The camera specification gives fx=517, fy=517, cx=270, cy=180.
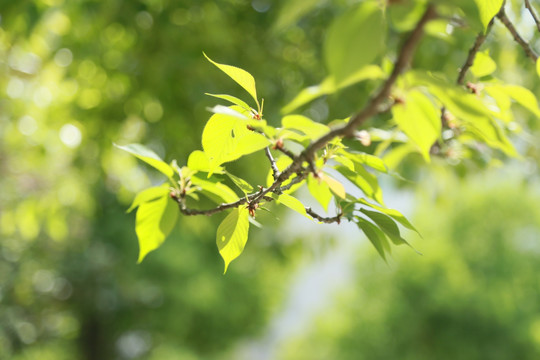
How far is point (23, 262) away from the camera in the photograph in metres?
5.49

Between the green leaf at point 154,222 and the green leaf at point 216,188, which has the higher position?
the green leaf at point 216,188

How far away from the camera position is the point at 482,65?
58 centimetres

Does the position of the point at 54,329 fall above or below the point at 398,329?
above

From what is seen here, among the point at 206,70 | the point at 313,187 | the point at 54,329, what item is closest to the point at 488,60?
the point at 313,187

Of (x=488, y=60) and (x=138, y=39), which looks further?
(x=138, y=39)

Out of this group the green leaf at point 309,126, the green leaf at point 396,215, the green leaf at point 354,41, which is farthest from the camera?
the green leaf at point 396,215

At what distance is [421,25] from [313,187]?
0.30 metres

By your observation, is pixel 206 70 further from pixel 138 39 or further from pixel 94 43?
pixel 94 43

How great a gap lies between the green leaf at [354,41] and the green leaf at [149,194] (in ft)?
1.16

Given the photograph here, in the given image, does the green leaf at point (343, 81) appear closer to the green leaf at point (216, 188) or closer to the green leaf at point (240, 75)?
the green leaf at point (240, 75)

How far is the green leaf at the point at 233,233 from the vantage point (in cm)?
53

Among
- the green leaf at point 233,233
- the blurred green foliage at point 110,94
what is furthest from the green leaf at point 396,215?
the blurred green foliage at point 110,94

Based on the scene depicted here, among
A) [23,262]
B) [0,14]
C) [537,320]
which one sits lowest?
[537,320]

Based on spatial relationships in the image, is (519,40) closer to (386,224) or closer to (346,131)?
(386,224)
